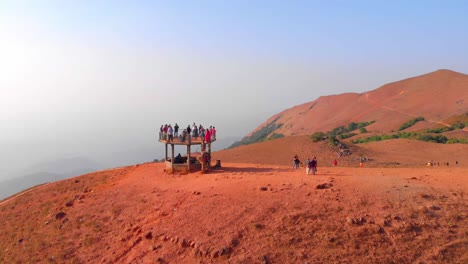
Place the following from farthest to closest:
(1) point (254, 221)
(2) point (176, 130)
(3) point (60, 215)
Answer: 1. (2) point (176, 130)
2. (3) point (60, 215)
3. (1) point (254, 221)

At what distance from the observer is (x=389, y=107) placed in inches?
3100

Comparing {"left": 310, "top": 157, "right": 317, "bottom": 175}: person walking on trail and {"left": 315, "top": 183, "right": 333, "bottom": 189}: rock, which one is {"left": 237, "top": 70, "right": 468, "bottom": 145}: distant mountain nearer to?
{"left": 310, "top": 157, "right": 317, "bottom": 175}: person walking on trail

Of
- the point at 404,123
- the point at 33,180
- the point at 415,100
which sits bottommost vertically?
the point at 33,180

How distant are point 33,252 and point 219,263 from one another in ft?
28.0

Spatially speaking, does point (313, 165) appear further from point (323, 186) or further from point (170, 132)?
point (170, 132)

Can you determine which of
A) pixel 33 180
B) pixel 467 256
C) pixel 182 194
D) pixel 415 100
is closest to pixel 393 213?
pixel 467 256

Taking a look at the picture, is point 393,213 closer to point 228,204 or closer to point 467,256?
point 467,256

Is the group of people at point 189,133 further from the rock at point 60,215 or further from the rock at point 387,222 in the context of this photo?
the rock at point 387,222

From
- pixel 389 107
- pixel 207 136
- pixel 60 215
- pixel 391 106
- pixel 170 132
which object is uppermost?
pixel 391 106

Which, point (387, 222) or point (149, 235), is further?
point (149, 235)

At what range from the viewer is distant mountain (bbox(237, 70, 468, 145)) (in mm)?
64688

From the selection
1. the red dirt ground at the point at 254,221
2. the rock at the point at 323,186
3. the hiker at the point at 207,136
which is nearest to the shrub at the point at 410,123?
the red dirt ground at the point at 254,221

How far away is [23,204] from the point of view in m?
20.4

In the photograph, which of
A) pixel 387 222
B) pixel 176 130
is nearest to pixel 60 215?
pixel 176 130
